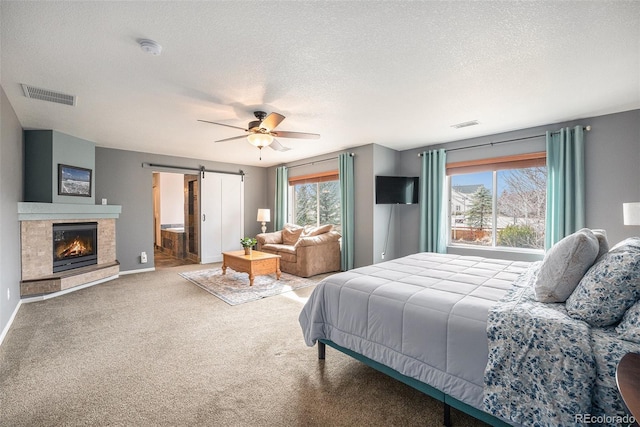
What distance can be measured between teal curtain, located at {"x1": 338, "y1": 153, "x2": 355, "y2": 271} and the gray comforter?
9.63 feet

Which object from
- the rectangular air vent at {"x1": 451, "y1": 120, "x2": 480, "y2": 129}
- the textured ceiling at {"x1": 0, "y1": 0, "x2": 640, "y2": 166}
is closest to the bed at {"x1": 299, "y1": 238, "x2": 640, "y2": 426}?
the textured ceiling at {"x1": 0, "y1": 0, "x2": 640, "y2": 166}

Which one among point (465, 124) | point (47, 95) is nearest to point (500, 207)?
point (465, 124)

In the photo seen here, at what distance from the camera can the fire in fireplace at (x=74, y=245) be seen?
4.30 meters

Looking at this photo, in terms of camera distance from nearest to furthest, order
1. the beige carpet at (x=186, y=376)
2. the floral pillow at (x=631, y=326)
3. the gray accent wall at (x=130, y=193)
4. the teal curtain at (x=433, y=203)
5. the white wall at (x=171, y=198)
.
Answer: the floral pillow at (x=631, y=326) → the beige carpet at (x=186, y=376) → the teal curtain at (x=433, y=203) → the gray accent wall at (x=130, y=193) → the white wall at (x=171, y=198)

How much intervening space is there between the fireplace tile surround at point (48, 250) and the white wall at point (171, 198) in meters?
3.61

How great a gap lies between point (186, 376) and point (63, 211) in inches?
154

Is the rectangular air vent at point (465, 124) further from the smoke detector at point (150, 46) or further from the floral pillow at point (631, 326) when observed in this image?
the smoke detector at point (150, 46)

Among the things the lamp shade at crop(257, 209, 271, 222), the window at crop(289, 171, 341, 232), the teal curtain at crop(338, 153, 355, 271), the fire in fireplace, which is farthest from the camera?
the lamp shade at crop(257, 209, 271, 222)

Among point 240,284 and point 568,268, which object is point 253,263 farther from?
point 568,268

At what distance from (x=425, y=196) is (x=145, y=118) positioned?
4618 millimetres

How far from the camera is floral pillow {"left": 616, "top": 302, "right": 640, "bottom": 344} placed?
1113 mm

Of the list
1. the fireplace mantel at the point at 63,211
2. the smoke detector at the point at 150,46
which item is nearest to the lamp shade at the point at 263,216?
the fireplace mantel at the point at 63,211

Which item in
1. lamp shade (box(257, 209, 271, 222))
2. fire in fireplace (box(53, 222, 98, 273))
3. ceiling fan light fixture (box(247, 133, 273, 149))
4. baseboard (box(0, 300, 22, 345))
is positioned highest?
ceiling fan light fixture (box(247, 133, 273, 149))

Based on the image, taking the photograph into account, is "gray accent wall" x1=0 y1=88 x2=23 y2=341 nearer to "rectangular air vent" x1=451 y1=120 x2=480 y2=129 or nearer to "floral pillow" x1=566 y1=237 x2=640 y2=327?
"floral pillow" x1=566 y1=237 x2=640 y2=327
